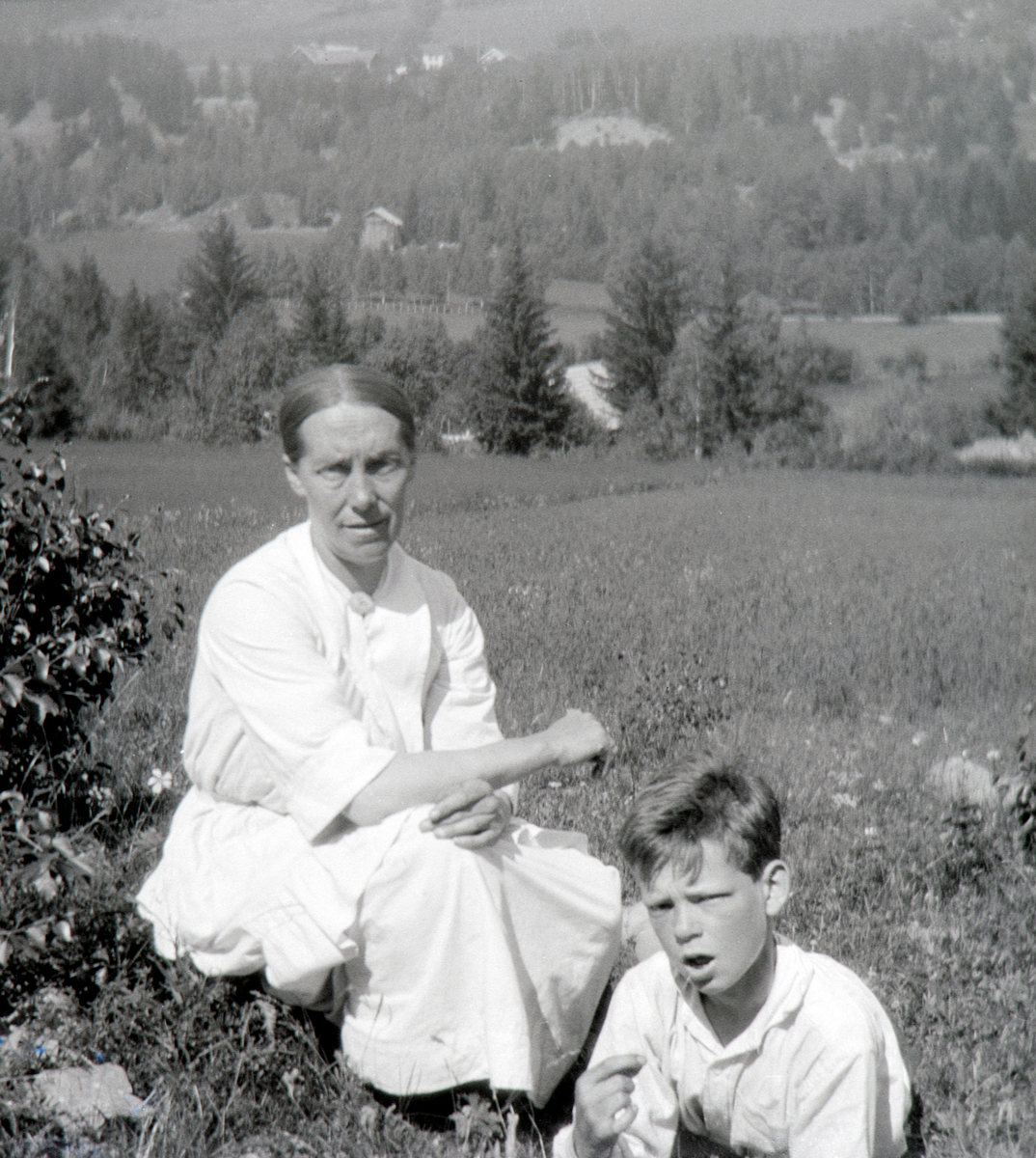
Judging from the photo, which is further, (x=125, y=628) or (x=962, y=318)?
(x=962, y=318)

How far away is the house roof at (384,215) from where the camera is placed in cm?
1116

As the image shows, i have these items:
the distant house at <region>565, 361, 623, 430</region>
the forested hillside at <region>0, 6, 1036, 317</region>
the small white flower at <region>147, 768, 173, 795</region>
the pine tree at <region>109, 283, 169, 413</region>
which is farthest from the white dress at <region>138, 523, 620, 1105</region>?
the distant house at <region>565, 361, 623, 430</region>

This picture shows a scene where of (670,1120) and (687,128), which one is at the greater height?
(687,128)

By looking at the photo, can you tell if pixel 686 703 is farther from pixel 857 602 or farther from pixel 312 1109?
pixel 857 602

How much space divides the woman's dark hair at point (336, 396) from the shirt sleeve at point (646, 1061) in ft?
3.83

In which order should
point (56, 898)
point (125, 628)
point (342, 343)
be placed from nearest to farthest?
point (56, 898) → point (125, 628) → point (342, 343)

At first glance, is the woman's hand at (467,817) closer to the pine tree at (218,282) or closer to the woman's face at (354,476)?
the woman's face at (354,476)

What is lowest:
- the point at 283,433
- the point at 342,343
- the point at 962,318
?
the point at 962,318

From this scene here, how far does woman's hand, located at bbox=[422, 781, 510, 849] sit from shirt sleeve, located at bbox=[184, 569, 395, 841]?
0.50ft

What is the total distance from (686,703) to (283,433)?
125 inches

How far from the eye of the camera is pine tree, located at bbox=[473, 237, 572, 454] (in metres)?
11.3

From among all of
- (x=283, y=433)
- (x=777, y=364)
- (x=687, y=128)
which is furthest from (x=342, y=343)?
(x=777, y=364)

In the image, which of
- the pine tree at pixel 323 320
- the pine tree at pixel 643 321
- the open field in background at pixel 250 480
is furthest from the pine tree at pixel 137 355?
the pine tree at pixel 643 321

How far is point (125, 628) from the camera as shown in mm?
3678
